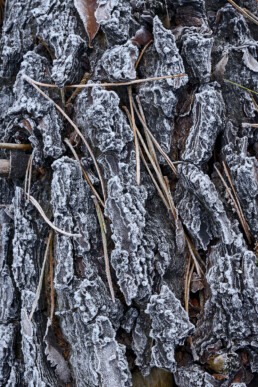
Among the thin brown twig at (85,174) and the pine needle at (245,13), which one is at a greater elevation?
the pine needle at (245,13)

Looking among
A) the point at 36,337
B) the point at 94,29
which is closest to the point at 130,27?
the point at 94,29

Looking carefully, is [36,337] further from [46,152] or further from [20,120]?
[20,120]

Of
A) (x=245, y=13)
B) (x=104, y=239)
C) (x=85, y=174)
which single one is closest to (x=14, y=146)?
(x=85, y=174)

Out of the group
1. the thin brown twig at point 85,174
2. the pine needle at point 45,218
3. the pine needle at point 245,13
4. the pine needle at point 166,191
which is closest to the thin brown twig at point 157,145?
the pine needle at point 166,191

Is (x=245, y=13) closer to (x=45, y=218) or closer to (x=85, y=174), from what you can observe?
(x=85, y=174)

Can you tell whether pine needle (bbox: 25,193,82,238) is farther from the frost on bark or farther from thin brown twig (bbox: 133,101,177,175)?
thin brown twig (bbox: 133,101,177,175)

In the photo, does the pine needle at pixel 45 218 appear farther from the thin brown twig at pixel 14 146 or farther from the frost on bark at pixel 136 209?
the thin brown twig at pixel 14 146

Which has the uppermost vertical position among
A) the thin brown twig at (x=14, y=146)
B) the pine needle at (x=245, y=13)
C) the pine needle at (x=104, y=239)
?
the pine needle at (x=245, y=13)

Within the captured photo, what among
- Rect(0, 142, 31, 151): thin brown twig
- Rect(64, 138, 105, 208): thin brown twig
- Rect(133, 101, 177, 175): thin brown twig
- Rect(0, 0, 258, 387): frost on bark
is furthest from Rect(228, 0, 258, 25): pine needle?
Rect(0, 142, 31, 151): thin brown twig
